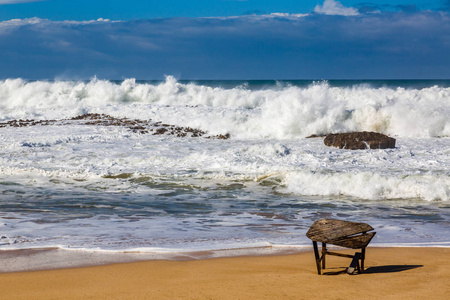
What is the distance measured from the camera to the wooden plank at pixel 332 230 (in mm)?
5547

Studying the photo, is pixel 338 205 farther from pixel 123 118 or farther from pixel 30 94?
pixel 30 94

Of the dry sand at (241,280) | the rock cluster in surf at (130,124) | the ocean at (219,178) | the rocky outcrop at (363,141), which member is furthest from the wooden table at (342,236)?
the rock cluster in surf at (130,124)

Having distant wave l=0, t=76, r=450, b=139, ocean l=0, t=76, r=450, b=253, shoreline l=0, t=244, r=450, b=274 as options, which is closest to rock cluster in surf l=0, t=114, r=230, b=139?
ocean l=0, t=76, r=450, b=253

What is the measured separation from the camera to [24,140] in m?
19.4

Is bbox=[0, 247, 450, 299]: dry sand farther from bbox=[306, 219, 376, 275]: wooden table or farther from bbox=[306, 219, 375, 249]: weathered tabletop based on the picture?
bbox=[306, 219, 375, 249]: weathered tabletop

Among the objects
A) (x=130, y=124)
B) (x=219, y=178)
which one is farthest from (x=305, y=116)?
(x=219, y=178)

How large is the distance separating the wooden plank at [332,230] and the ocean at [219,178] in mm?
1474

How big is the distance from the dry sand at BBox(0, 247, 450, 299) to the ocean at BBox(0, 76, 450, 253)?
0.80 meters

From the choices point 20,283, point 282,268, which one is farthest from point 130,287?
point 282,268

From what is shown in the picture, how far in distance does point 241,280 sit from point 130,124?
1913cm

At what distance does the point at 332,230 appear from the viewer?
567cm

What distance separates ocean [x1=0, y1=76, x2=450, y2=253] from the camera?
7992 millimetres

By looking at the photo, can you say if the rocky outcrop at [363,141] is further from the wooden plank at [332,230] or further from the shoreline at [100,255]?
the wooden plank at [332,230]

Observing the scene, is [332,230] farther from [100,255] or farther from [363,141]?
[363,141]
